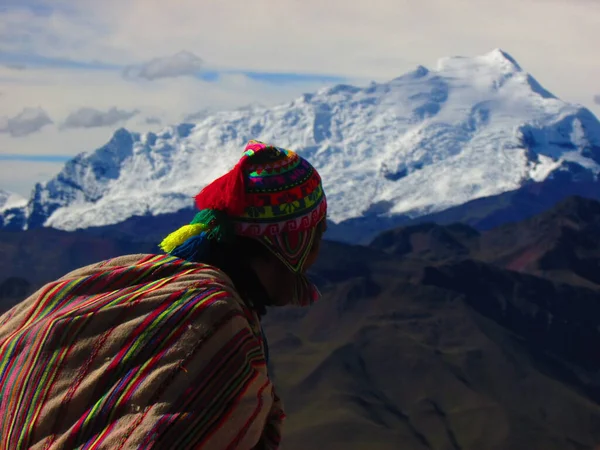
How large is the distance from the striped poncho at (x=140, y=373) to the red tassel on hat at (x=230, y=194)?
0.26 metres

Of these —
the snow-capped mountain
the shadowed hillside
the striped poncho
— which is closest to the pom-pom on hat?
the striped poncho

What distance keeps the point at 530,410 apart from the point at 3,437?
53949 millimetres

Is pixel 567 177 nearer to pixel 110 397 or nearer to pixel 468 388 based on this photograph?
pixel 468 388

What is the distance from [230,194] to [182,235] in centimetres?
21

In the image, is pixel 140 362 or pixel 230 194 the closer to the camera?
pixel 140 362

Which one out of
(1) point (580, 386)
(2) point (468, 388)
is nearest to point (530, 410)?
(2) point (468, 388)

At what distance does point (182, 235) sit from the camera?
3.09 m

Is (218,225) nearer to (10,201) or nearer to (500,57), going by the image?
(500,57)

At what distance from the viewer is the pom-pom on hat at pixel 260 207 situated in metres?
3.04

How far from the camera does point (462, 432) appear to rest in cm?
5059

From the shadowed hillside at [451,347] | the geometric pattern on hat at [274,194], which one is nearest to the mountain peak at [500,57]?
the shadowed hillside at [451,347]

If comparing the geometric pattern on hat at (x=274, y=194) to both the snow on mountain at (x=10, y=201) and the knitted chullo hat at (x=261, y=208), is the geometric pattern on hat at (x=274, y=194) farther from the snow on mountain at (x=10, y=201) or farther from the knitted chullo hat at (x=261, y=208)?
the snow on mountain at (x=10, y=201)

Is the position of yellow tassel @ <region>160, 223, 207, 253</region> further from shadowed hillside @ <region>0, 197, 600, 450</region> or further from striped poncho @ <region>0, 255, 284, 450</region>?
shadowed hillside @ <region>0, 197, 600, 450</region>

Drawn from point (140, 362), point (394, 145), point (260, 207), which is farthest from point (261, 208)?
point (394, 145)
